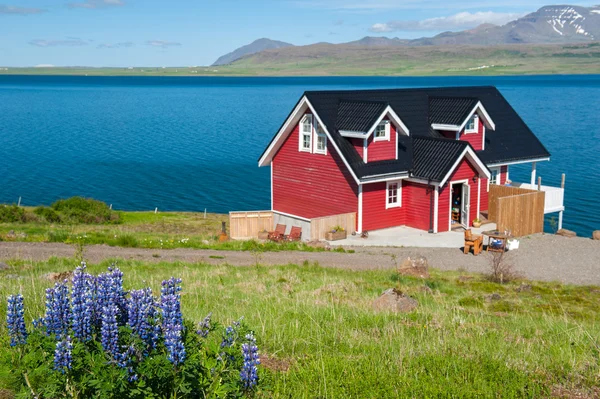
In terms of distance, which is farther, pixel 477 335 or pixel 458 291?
pixel 458 291

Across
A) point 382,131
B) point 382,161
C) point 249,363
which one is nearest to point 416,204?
point 382,161

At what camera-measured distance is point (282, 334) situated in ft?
35.2

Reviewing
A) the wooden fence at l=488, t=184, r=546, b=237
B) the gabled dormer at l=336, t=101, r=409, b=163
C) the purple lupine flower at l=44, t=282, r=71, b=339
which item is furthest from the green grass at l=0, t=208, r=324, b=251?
the purple lupine flower at l=44, t=282, r=71, b=339

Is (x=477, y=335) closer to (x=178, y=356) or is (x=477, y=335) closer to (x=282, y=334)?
(x=282, y=334)

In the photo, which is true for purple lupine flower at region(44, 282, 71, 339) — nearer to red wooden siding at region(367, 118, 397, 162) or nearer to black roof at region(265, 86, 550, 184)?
black roof at region(265, 86, 550, 184)

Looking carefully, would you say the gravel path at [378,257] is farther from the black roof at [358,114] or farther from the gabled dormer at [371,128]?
the black roof at [358,114]

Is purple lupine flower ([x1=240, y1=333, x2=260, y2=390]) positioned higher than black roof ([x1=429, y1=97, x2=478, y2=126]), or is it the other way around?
black roof ([x1=429, y1=97, x2=478, y2=126])

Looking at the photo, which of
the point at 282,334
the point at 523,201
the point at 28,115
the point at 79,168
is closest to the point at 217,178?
the point at 79,168

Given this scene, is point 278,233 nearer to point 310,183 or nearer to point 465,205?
point 310,183

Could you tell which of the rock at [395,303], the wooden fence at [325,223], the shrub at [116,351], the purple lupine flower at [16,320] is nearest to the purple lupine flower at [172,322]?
the shrub at [116,351]

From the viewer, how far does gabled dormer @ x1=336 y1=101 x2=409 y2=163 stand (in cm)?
3281

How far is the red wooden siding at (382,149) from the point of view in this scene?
110 ft

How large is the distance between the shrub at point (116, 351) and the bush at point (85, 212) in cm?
3663

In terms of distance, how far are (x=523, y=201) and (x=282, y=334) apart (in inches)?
1029
